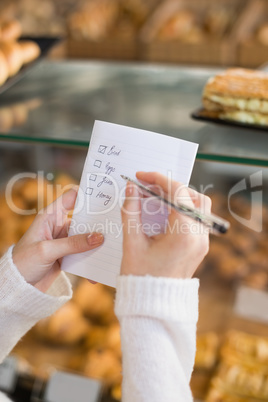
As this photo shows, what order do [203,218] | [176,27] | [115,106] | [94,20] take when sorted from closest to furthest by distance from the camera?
[203,218] < [115,106] < [176,27] < [94,20]

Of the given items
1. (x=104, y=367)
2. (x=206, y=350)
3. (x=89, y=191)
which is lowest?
(x=104, y=367)

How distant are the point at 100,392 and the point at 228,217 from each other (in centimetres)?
77

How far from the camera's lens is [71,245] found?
81cm

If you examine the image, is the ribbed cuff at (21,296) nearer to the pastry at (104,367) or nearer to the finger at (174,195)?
the finger at (174,195)

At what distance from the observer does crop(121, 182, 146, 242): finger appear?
2.39ft

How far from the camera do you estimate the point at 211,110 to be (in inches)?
42.1

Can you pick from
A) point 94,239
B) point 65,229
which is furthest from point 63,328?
point 94,239

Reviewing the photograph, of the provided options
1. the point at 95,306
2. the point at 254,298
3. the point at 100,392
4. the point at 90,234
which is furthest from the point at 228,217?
the point at 90,234

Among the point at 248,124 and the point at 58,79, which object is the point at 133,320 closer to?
the point at 248,124

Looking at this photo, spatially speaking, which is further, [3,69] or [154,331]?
[3,69]

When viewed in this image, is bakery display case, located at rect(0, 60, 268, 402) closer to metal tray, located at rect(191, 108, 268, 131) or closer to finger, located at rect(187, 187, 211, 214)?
metal tray, located at rect(191, 108, 268, 131)

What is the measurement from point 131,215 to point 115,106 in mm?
492

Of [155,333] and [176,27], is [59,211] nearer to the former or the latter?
[155,333]

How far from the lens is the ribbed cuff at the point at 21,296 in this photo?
84 centimetres
